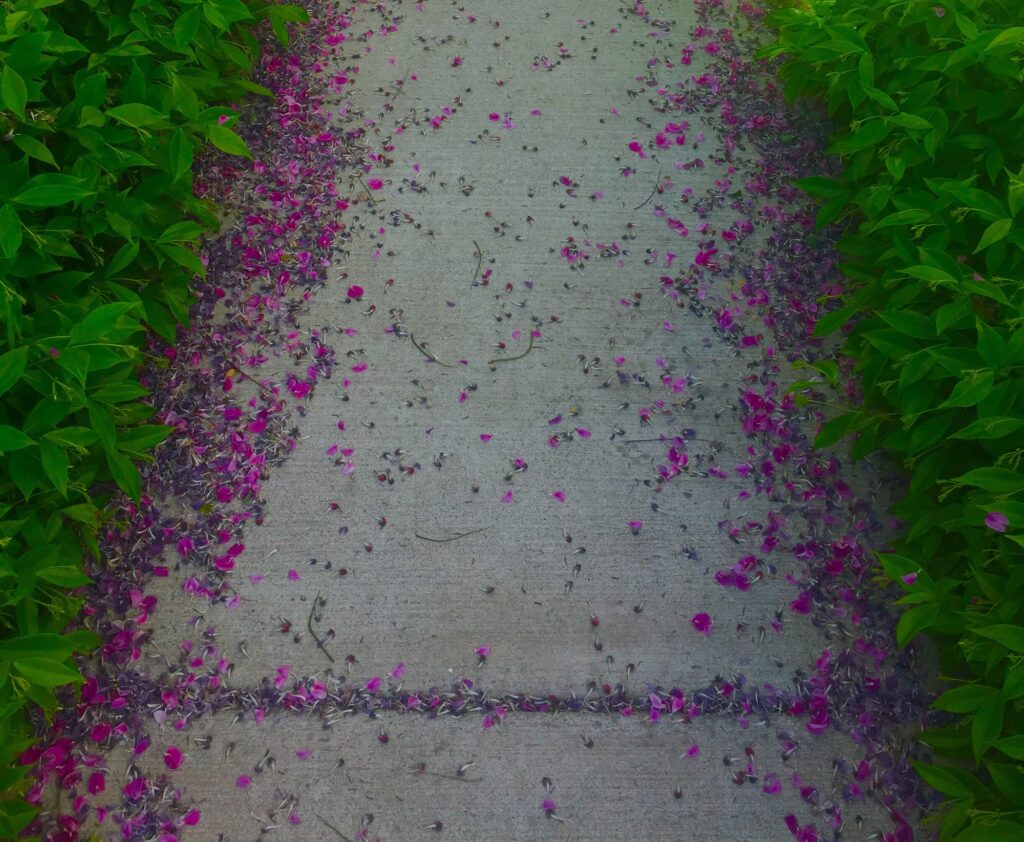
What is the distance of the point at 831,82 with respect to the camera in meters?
2.43

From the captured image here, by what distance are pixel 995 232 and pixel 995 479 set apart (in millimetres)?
670

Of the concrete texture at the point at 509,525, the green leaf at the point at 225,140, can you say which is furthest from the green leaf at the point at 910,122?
the green leaf at the point at 225,140

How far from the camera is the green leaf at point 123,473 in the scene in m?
1.85

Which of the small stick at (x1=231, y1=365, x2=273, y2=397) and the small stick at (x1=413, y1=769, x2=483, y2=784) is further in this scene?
the small stick at (x1=231, y1=365, x2=273, y2=397)

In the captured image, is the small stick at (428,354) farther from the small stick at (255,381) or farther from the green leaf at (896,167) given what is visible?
the green leaf at (896,167)

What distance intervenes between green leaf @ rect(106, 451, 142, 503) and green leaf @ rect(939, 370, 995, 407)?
2117 mm

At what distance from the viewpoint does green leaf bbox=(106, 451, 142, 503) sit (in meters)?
→ 1.85

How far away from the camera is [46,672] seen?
1.48 metres

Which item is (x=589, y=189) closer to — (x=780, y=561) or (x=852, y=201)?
(x=852, y=201)

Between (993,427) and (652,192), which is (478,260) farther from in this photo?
(993,427)

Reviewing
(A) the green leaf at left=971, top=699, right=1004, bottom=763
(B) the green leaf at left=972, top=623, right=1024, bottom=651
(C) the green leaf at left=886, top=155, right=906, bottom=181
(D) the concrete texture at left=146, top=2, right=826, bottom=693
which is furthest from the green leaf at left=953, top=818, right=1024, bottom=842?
(C) the green leaf at left=886, top=155, right=906, bottom=181

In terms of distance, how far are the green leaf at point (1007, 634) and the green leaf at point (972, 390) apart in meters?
0.51

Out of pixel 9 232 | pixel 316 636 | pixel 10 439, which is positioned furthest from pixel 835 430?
pixel 9 232

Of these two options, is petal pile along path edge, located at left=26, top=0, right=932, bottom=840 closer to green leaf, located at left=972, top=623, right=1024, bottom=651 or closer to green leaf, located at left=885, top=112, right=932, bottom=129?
green leaf, located at left=972, top=623, right=1024, bottom=651
